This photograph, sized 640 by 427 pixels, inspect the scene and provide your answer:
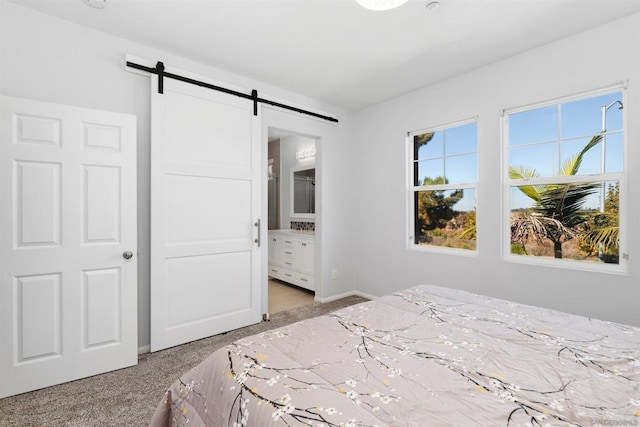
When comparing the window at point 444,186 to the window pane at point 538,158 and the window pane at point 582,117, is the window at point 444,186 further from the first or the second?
the window pane at point 582,117

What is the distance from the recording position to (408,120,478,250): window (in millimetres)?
3234

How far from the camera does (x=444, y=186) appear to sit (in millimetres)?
3436

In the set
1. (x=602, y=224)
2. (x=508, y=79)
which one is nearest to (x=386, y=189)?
(x=508, y=79)

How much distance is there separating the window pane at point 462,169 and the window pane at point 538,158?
14.5 inches

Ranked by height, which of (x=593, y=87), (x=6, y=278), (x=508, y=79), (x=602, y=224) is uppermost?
(x=508, y=79)

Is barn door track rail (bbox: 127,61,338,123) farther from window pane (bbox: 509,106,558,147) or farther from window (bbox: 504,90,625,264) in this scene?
window (bbox: 504,90,625,264)

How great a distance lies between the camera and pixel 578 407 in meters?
0.89

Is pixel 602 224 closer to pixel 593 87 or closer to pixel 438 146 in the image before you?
pixel 593 87

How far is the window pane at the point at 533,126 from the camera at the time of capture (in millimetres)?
2662

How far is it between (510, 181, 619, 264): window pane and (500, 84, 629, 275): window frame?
1.8 inches

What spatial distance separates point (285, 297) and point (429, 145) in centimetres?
288

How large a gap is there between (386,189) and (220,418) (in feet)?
10.9

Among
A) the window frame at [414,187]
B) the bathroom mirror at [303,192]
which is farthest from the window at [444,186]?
the bathroom mirror at [303,192]

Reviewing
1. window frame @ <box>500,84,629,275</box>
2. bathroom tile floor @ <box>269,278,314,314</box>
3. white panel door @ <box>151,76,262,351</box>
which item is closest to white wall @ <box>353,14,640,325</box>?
window frame @ <box>500,84,629,275</box>
